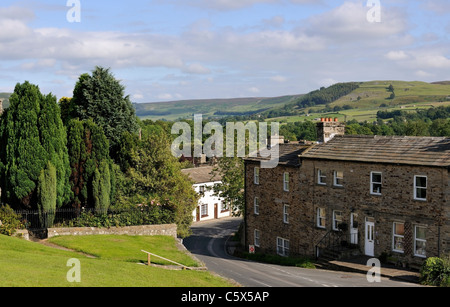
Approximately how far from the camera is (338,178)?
115ft

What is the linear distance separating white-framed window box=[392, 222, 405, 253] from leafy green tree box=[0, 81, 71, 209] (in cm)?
2304

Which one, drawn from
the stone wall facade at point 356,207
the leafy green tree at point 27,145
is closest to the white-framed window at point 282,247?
the stone wall facade at point 356,207

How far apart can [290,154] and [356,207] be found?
7889 mm

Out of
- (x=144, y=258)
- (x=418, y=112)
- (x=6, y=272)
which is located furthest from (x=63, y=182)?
(x=418, y=112)

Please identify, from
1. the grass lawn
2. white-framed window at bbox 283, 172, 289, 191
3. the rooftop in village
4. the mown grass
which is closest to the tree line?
the mown grass

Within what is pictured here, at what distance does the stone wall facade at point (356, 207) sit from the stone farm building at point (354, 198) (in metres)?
0.06

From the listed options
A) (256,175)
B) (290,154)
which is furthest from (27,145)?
(290,154)

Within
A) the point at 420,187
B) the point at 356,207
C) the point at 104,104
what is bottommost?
the point at 356,207

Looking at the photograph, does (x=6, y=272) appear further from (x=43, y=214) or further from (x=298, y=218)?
(x=298, y=218)

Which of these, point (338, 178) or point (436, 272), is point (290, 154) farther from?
point (436, 272)

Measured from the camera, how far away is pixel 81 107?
4981 centimetres

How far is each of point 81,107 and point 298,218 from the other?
2445 cm

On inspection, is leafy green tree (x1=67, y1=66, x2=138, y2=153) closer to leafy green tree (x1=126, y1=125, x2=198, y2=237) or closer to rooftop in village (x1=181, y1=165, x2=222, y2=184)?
leafy green tree (x1=126, y1=125, x2=198, y2=237)

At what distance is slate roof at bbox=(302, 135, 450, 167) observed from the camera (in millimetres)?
30094
